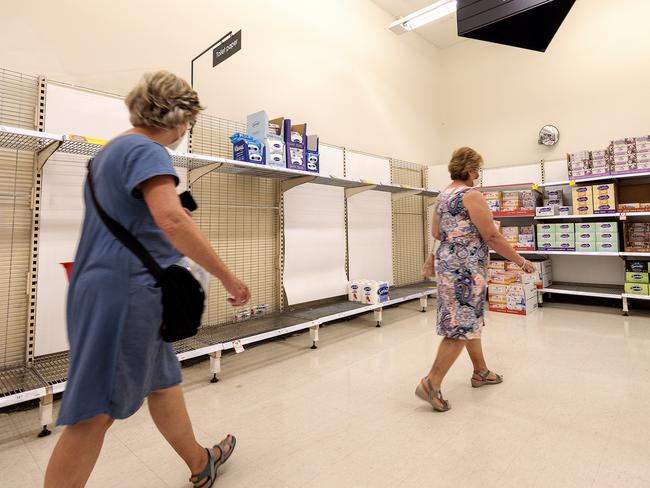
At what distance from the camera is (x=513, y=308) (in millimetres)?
4551

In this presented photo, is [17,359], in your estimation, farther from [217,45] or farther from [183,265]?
[217,45]

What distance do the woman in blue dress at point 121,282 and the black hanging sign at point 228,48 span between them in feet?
5.96

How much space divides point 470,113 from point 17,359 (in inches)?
263

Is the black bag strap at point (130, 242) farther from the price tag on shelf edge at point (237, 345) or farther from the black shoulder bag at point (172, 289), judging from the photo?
the price tag on shelf edge at point (237, 345)

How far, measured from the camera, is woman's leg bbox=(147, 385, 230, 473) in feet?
4.31

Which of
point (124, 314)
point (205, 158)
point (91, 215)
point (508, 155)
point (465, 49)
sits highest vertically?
point (465, 49)

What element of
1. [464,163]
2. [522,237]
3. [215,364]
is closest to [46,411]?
[215,364]

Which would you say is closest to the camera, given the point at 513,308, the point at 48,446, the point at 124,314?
the point at 124,314

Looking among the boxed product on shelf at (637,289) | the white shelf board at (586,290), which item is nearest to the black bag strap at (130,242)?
the white shelf board at (586,290)

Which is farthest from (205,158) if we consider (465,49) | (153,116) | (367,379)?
(465,49)

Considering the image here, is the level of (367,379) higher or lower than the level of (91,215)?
lower

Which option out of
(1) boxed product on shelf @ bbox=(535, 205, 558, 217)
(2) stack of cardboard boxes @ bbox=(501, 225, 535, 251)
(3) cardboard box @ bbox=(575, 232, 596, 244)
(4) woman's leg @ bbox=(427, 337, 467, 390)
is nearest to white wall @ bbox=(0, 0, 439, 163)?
(2) stack of cardboard boxes @ bbox=(501, 225, 535, 251)

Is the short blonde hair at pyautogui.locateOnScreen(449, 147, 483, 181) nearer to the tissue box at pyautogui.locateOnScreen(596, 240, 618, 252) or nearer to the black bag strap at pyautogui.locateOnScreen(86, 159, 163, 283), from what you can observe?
the black bag strap at pyautogui.locateOnScreen(86, 159, 163, 283)

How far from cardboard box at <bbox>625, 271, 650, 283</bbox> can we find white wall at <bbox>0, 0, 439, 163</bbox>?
127 inches
